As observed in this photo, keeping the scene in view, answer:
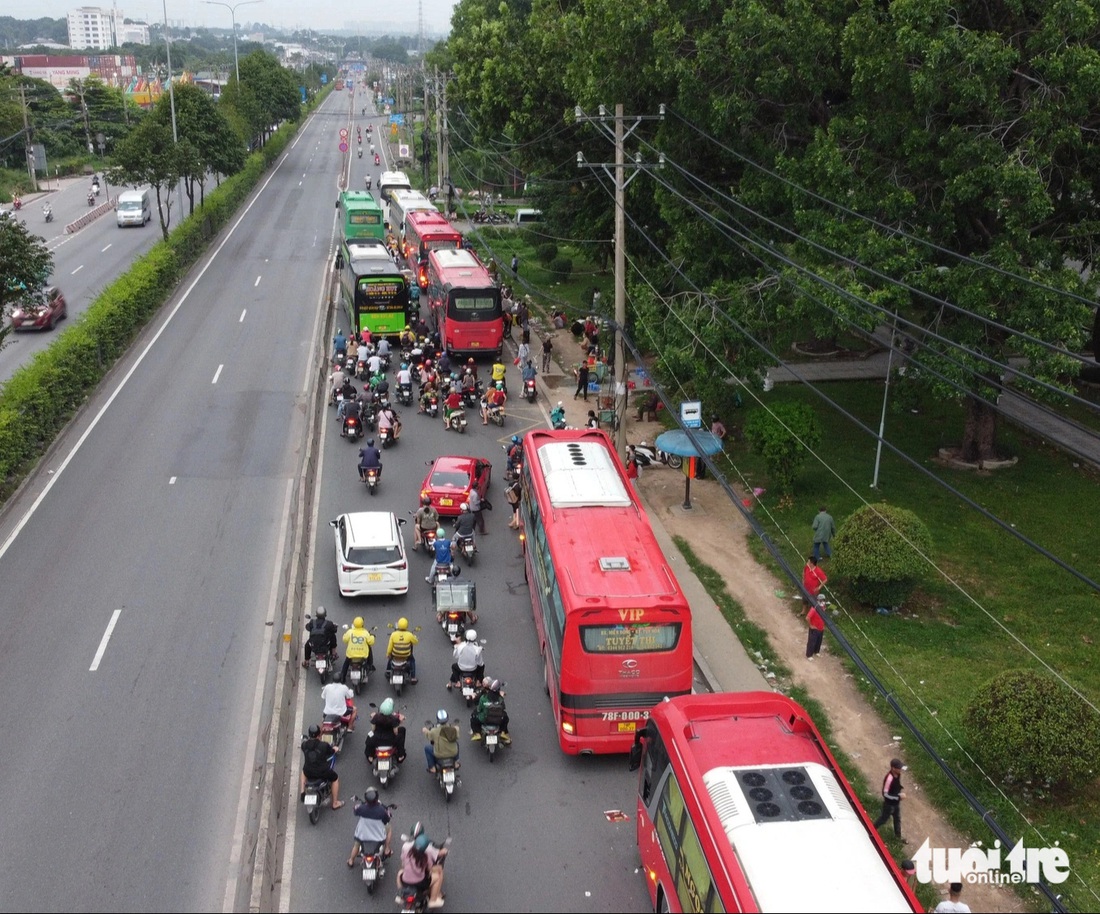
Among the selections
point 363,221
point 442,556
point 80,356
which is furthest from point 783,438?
point 363,221

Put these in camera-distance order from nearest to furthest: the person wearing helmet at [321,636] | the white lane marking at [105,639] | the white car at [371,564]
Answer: the person wearing helmet at [321,636] < the white lane marking at [105,639] < the white car at [371,564]

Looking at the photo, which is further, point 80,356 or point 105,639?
point 80,356

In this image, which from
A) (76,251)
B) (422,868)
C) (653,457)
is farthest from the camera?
(76,251)

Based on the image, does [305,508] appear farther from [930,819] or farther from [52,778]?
[930,819]

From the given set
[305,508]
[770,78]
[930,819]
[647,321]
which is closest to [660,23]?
[770,78]

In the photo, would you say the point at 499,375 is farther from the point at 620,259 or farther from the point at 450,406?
the point at 620,259

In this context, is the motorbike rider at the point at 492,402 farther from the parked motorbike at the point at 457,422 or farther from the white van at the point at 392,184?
the white van at the point at 392,184

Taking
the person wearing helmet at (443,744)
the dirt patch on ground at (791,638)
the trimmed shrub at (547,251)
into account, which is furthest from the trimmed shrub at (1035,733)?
the trimmed shrub at (547,251)

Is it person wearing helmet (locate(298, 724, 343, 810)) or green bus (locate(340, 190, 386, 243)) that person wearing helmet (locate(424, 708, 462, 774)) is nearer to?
person wearing helmet (locate(298, 724, 343, 810))
